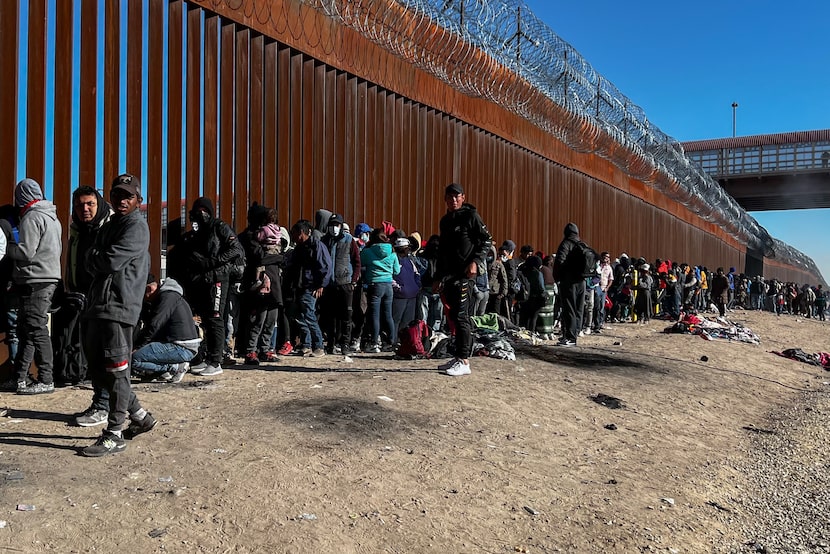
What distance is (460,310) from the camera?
6141mm

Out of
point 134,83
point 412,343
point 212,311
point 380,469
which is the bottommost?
point 380,469

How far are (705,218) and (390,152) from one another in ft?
77.6

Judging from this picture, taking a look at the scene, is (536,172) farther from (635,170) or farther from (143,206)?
(143,206)

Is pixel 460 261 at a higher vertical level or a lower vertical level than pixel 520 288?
higher

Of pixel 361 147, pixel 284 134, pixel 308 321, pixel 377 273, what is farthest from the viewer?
pixel 361 147

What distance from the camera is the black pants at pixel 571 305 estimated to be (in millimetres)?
8891

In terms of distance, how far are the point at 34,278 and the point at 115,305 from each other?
170 cm

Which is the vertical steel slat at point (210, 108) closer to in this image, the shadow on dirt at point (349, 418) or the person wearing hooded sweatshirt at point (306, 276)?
the person wearing hooded sweatshirt at point (306, 276)

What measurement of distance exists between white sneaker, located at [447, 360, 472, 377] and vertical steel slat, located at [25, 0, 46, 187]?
376 centimetres

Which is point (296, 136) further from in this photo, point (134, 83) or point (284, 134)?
point (134, 83)

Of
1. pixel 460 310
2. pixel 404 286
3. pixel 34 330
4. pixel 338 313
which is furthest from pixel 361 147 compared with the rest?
pixel 34 330

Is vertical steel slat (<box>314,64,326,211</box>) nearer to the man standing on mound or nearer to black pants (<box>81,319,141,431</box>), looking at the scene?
the man standing on mound

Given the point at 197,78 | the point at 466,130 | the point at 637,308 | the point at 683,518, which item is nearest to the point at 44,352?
the point at 197,78

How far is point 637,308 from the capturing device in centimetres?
1580
